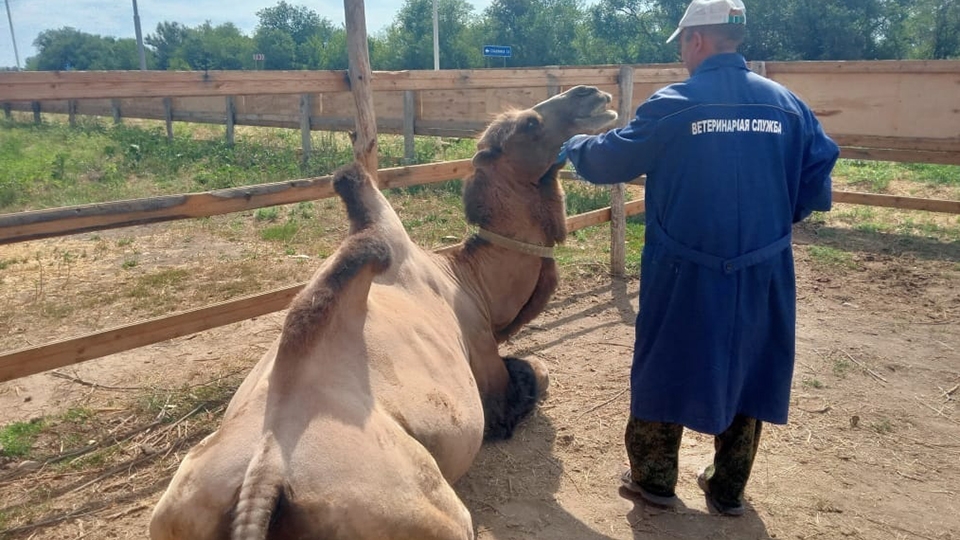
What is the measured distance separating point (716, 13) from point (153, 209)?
3228mm

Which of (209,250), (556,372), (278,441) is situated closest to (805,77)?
(556,372)

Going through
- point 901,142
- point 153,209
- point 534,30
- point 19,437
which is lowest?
point 19,437

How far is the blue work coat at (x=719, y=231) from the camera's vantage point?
3090 mm

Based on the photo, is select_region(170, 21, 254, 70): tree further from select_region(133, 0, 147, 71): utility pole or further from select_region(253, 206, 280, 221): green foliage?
select_region(253, 206, 280, 221): green foliage

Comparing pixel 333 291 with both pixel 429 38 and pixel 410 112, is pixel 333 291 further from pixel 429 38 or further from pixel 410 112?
pixel 429 38

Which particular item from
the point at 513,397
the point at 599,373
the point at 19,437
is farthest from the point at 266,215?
the point at 513,397

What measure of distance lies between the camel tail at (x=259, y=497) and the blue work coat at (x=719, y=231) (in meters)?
1.89

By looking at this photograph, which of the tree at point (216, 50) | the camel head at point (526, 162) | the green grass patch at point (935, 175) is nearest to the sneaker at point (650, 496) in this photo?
the camel head at point (526, 162)

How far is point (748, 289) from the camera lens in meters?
3.18

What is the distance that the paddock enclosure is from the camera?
11.6 ft

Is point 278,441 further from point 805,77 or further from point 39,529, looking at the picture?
point 805,77

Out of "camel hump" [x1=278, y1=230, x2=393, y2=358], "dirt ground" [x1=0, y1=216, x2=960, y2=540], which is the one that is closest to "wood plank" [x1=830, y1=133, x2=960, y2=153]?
"dirt ground" [x1=0, y1=216, x2=960, y2=540]

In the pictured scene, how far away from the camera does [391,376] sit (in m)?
2.75

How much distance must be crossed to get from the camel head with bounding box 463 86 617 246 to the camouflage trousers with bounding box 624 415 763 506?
55.6 inches
